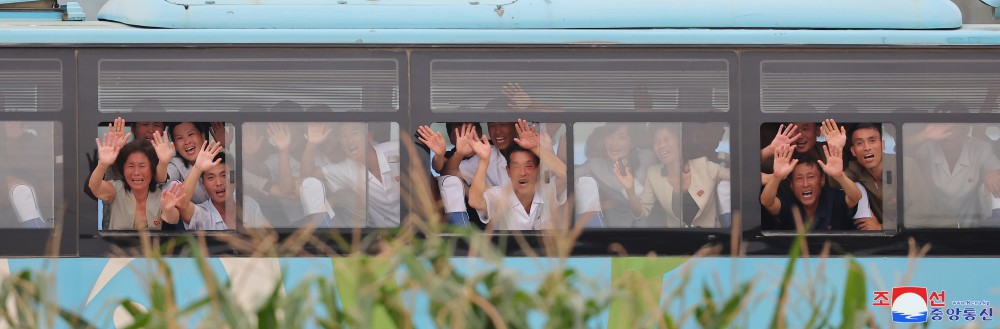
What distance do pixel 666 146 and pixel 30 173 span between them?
123 inches

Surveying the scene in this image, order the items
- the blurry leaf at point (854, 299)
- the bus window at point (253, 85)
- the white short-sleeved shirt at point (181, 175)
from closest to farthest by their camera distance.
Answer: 1. the blurry leaf at point (854, 299)
2. the bus window at point (253, 85)
3. the white short-sleeved shirt at point (181, 175)

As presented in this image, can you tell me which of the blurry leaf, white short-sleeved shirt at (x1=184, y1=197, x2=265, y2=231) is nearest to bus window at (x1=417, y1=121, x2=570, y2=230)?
white short-sleeved shirt at (x1=184, y1=197, x2=265, y2=231)

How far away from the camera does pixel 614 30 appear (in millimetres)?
6609

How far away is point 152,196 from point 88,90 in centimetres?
60

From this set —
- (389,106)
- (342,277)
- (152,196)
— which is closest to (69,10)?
(152,196)

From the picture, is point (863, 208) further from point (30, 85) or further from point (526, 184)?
point (30, 85)

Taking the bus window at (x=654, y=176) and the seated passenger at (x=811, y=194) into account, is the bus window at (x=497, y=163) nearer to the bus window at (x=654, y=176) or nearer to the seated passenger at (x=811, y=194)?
the bus window at (x=654, y=176)

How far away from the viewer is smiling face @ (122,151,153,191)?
6.59 m

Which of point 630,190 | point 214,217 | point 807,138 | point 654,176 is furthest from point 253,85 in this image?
point 807,138

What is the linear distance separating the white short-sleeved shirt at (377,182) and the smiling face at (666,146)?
128cm

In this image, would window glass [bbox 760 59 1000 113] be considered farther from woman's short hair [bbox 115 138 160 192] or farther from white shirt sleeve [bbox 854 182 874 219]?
woman's short hair [bbox 115 138 160 192]

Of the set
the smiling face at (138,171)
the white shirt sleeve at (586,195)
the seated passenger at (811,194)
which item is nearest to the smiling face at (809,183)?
the seated passenger at (811,194)

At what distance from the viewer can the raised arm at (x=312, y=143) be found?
652 cm

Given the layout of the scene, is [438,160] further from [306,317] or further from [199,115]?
[306,317]
